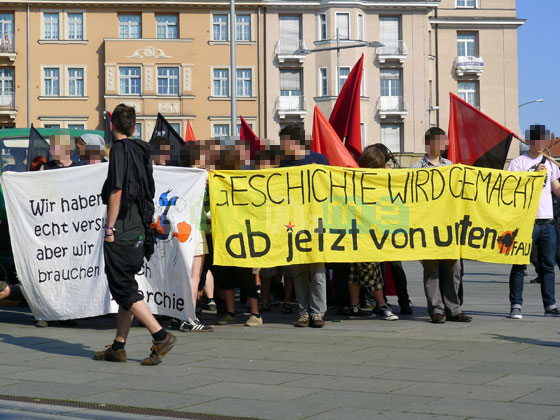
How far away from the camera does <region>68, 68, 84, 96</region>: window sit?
57.4 meters

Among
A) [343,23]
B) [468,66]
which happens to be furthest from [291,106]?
[468,66]

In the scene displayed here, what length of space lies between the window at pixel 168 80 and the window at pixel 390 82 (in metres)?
13.1

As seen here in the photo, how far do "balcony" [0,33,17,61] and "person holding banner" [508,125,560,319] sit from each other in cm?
5082

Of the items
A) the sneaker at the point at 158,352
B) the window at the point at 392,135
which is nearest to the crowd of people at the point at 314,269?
the sneaker at the point at 158,352

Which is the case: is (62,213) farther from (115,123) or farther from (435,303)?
(435,303)

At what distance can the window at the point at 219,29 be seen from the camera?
58.7 m

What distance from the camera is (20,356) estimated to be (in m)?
7.99

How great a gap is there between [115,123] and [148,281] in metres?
2.55

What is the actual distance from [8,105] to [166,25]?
420 inches

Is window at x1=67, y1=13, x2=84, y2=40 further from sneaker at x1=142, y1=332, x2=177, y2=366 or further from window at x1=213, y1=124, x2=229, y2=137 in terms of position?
sneaker at x1=142, y1=332, x2=177, y2=366

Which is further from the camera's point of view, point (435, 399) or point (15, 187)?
point (15, 187)

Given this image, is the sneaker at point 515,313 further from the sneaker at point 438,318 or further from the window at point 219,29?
the window at point 219,29

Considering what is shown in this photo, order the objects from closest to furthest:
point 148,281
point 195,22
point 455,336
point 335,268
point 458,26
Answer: point 455,336 < point 148,281 < point 335,268 < point 195,22 < point 458,26

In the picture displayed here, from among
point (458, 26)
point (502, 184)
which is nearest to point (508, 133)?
point (502, 184)
